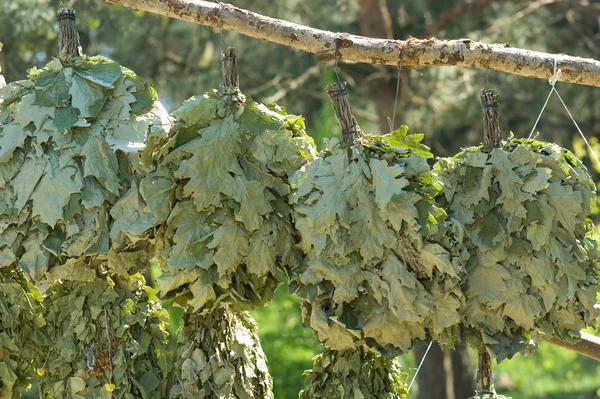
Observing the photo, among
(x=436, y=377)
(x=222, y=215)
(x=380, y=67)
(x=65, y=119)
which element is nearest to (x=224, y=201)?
(x=222, y=215)

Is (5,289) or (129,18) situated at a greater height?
(129,18)

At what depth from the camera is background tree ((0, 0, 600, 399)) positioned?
4.73 metres

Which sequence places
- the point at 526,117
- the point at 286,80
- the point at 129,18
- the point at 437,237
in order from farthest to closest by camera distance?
1. the point at 526,117
2. the point at 286,80
3. the point at 129,18
4. the point at 437,237

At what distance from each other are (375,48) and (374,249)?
0.46 meters

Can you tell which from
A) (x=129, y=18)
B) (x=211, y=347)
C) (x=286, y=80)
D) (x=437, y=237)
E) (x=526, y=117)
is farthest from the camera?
(x=526, y=117)

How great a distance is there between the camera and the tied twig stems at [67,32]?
1.70 metres

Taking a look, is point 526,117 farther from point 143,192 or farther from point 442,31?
point 143,192

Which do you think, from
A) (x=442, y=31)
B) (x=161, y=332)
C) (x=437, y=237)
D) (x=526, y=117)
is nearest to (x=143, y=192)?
(x=161, y=332)

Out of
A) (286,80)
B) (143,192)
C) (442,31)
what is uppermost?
(442,31)

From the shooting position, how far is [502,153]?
63.7 inches

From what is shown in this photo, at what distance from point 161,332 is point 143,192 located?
0.34 m

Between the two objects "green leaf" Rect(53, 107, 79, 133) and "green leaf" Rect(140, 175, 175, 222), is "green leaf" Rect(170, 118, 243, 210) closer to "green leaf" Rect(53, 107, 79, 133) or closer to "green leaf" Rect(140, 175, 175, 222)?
"green leaf" Rect(140, 175, 175, 222)

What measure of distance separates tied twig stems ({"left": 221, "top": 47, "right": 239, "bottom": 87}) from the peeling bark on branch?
0.25ft

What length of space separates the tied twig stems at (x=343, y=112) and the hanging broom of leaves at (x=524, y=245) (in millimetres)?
219
